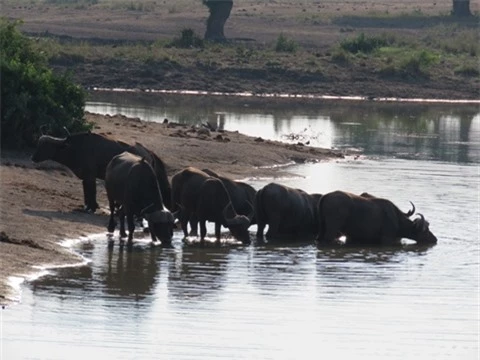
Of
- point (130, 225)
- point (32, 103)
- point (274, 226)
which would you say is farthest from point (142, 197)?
point (32, 103)

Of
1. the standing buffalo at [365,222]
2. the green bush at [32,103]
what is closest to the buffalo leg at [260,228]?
the standing buffalo at [365,222]

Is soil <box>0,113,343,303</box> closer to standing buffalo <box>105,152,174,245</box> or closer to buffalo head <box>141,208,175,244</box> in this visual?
standing buffalo <box>105,152,174,245</box>

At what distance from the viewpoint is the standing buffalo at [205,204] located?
1919 centimetres

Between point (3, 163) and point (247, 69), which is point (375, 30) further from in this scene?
point (3, 163)

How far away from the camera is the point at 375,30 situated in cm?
7550

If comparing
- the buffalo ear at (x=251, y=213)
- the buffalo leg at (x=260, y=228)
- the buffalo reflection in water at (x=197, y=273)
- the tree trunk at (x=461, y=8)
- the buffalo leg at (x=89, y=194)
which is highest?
the tree trunk at (x=461, y=8)

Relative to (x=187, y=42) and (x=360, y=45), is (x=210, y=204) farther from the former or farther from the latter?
(x=360, y=45)

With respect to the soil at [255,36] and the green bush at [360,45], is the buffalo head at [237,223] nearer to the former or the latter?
the soil at [255,36]

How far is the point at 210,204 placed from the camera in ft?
63.0

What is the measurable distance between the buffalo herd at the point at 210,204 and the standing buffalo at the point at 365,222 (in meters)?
0.01

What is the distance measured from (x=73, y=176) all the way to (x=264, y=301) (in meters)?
8.56

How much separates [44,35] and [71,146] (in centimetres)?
4373

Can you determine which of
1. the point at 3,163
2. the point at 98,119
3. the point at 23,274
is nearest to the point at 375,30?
the point at 98,119

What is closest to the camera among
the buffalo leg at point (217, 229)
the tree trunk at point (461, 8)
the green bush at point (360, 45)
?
the buffalo leg at point (217, 229)
